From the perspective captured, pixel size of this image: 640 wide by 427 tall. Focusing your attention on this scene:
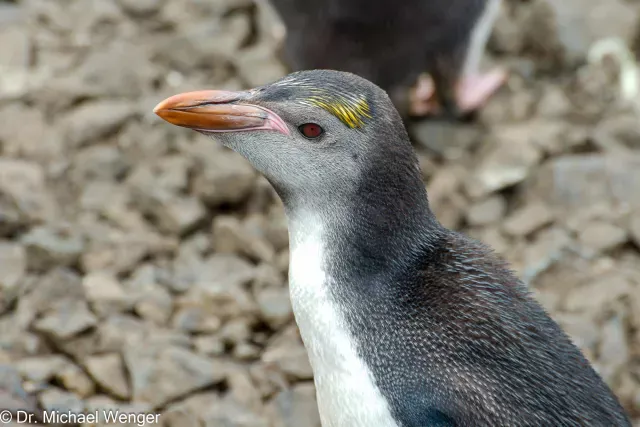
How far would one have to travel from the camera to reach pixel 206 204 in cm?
430

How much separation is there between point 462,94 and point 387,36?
2.77 ft

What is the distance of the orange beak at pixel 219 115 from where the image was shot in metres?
2.63

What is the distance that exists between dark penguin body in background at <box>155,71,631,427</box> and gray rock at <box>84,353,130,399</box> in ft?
2.68

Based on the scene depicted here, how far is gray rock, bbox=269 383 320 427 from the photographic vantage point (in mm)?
3273

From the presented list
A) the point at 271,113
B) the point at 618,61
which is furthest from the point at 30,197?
the point at 618,61

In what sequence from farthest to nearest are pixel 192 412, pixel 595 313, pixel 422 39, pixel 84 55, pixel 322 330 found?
pixel 84 55 → pixel 422 39 → pixel 595 313 → pixel 192 412 → pixel 322 330

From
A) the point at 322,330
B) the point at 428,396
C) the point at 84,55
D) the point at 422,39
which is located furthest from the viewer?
the point at 84,55

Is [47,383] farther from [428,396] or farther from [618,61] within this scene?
[618,61]

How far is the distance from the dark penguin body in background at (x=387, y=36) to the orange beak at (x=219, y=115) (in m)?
1.78

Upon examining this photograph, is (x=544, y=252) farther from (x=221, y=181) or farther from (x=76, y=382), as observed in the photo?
(x=76, y=382)

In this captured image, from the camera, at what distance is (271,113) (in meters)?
2.64

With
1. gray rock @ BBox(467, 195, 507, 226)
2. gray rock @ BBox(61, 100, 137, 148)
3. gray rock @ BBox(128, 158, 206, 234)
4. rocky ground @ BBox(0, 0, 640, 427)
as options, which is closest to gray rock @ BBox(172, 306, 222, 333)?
rocky ground @ BBox(0, 0, 640, 427)

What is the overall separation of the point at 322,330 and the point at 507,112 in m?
2.86

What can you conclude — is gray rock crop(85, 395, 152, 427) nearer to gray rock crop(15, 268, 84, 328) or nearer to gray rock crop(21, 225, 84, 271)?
gray rock crop(15, 268, 84, 328)
